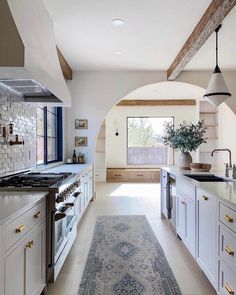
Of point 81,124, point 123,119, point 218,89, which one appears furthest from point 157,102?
point 218,89

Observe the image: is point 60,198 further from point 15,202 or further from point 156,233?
point 156,233

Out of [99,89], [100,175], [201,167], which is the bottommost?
[100,175]

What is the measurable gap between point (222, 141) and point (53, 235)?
7.38 m

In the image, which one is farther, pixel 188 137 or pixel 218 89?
pixel 188 137

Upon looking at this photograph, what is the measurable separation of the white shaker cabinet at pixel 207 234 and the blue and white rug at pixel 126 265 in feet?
1.13

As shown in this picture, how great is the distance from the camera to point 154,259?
2777 millimetres

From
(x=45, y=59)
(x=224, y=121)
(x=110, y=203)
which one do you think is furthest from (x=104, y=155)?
(x=45, y=59)

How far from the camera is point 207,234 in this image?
2.14 metres

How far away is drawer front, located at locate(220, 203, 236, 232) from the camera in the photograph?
1634 mm

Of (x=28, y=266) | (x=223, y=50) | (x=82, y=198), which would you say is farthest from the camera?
(x=223, y=50)

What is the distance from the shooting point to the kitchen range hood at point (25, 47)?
171 cm

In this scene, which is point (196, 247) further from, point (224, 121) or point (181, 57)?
→ point (224, 121)

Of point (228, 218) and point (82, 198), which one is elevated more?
point (228, 218)

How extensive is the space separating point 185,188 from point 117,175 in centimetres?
599
